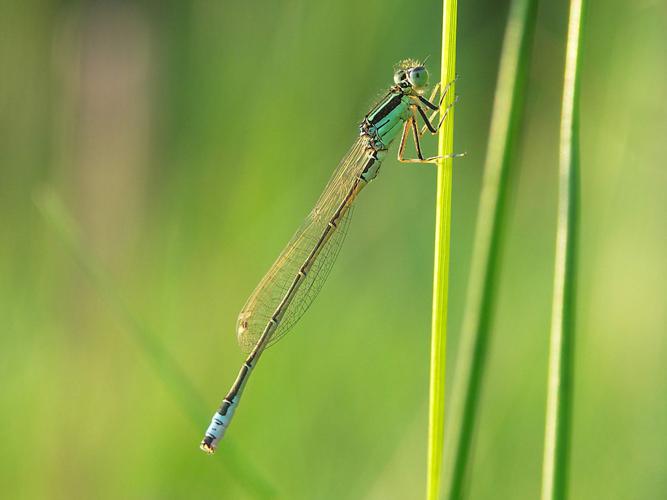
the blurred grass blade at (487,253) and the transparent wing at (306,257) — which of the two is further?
the transparent wing at (306,257)

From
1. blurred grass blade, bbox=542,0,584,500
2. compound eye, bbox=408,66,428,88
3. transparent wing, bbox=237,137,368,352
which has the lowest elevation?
blurred grass blade, bbox=542,0,584,500

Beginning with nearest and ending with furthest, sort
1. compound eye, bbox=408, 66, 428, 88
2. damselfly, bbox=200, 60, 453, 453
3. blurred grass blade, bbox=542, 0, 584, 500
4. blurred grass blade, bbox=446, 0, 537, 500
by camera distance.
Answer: blurred grass blade, bbox=542, 0, 584, 500
blurred grass blade, bbox=446, 0, 537, 500
compound eye, bbox=408, 66, 428, 88
damselfly, bbox=200, 60, 453, 453

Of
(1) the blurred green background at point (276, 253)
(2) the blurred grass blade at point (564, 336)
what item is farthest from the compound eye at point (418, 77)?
(2) the blurred grass blade at point (564, 336)

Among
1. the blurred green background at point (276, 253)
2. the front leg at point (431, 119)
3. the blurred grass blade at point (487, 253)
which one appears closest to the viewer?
the blurred grass blade at point (487, 253)

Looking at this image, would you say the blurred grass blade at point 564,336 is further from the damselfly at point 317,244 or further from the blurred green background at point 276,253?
the damselfly at point 317,244

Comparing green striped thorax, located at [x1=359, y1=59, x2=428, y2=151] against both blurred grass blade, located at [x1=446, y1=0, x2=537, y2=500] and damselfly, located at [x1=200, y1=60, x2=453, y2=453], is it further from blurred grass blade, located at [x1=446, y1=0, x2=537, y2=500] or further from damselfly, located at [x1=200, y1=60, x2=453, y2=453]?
blurred grass blade, located at [x1=446, y1=0, x2=537, y2=500]

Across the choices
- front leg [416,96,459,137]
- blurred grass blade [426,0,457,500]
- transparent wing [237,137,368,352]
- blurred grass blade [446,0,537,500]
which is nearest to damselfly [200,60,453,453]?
transparent wing [237,137,368,352]
